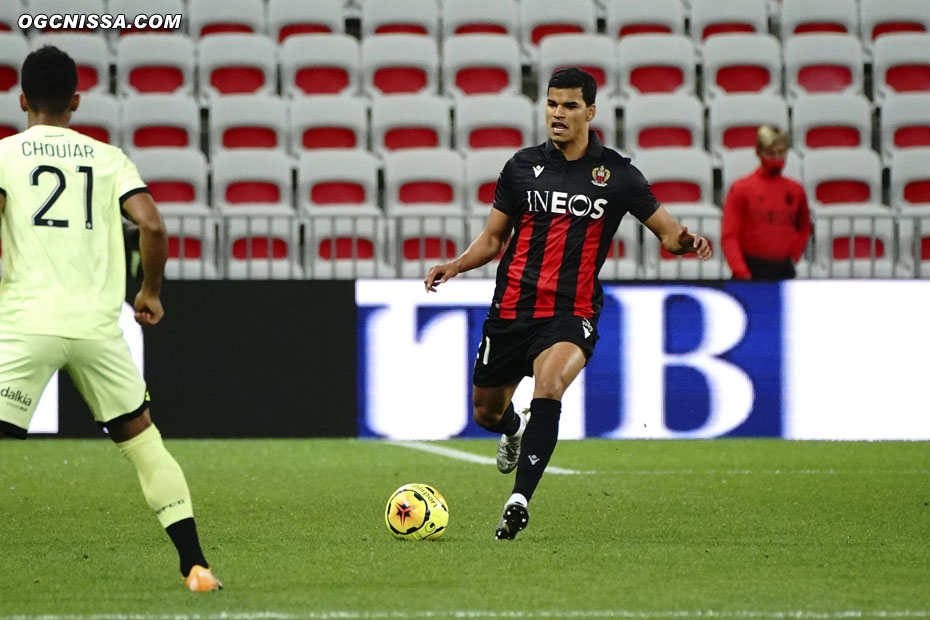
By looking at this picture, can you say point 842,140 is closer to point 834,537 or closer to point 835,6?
point 835,6

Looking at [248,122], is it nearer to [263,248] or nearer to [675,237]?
[263,248]

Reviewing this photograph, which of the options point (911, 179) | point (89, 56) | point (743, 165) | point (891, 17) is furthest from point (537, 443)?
point (891, 17)

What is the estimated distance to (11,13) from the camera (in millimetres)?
15148

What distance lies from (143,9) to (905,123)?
7.60m

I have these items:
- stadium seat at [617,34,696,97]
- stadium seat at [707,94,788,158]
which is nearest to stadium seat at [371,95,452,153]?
stadium seat at [617,34,696,97]

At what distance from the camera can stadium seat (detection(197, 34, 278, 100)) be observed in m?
14.7

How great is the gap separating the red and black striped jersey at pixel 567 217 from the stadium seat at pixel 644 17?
29.4ft

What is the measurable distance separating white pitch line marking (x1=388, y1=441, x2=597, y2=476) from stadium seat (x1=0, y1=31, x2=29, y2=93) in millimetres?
5774

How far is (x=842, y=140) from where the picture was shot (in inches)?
575

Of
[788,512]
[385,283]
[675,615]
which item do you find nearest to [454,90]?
[385,283]

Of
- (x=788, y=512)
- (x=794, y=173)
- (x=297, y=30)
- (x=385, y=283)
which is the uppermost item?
(x=297, y=30)

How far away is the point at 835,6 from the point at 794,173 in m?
2.73

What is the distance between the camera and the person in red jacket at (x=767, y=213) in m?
10.8

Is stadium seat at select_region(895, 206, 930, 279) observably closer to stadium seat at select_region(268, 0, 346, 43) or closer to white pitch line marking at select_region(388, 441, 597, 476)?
white pitch line marking at select_region(388, 441, 597, 476)
